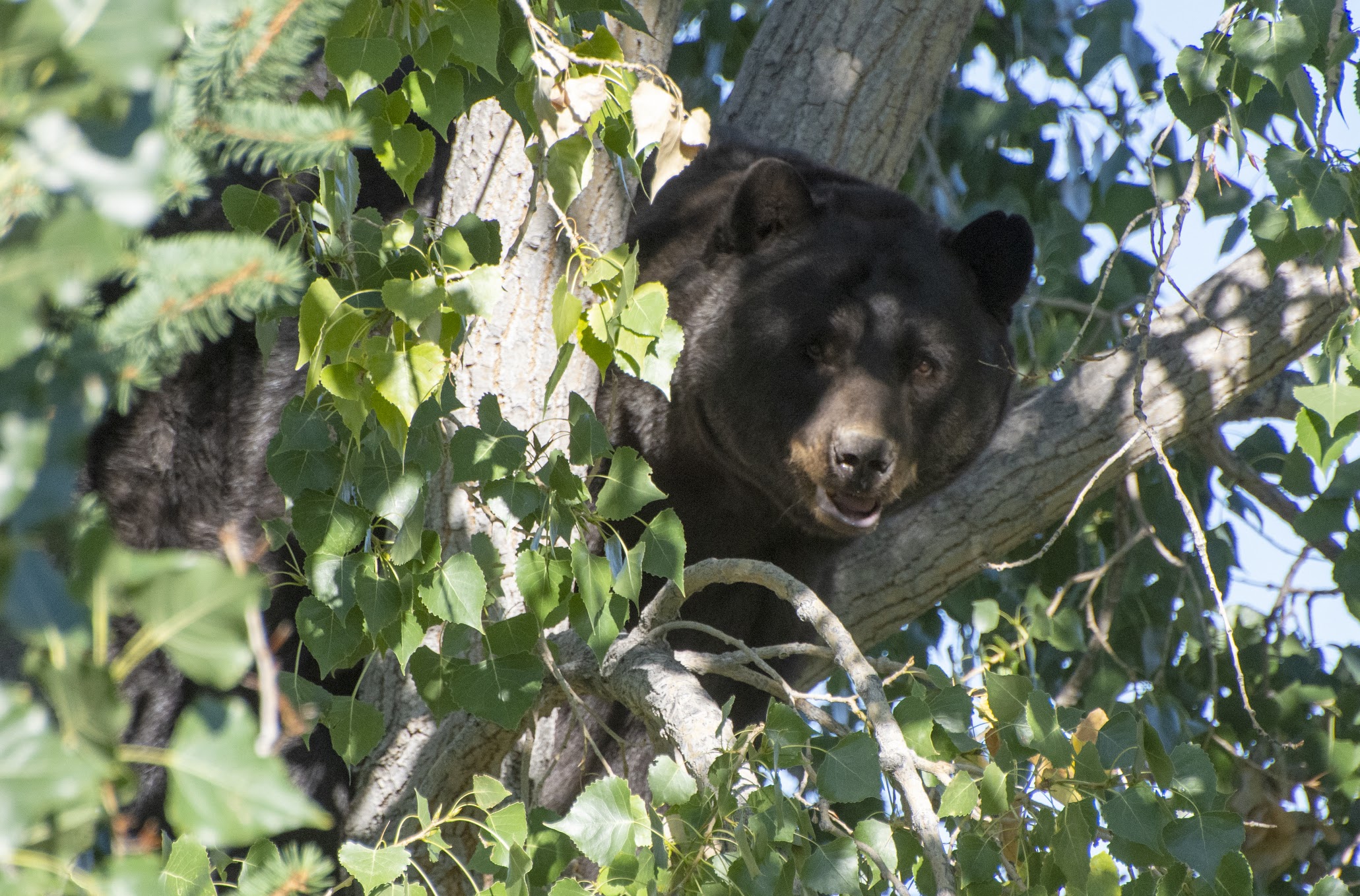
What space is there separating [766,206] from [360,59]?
2.02 metres

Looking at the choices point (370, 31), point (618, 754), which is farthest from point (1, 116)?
point (618, 754)

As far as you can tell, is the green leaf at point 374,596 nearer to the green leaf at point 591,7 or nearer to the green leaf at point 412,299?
the green leaf at point 412,299

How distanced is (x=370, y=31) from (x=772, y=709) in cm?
88

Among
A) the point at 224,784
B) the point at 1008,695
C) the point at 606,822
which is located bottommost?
the point at 606,822

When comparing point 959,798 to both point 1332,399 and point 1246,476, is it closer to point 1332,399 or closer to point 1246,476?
point 1332,399

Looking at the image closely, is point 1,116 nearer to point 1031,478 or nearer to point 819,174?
point 1031,478

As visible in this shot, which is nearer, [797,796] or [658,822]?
[658,822]

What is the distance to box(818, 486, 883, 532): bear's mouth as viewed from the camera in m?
3.09

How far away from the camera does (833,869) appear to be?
52.9 inches

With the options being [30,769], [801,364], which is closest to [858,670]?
[30,769]

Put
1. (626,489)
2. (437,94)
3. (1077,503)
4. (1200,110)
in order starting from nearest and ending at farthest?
(437,94), (626,489), (1077,503), (1200,110)

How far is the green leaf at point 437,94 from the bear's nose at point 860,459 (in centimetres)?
169

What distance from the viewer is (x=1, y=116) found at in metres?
0.60

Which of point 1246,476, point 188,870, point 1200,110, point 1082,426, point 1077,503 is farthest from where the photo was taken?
point 1246,476
